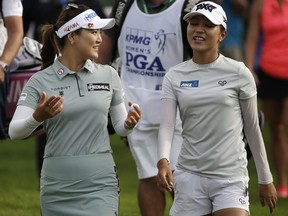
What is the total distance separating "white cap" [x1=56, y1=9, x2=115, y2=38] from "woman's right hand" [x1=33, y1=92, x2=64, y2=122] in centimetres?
74

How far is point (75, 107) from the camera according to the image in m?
7.73

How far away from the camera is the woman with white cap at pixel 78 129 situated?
25.3 ft

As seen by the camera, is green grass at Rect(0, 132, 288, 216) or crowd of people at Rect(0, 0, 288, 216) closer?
crowd of people at Rect(0, 0, 288, 216)

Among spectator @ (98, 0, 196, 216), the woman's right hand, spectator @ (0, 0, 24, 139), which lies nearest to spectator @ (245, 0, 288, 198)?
spectator @ (98, 0, 196, 216)

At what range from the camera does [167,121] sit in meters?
8.08

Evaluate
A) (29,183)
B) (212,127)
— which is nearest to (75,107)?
(212,127)

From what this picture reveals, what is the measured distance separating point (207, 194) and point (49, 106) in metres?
1.33

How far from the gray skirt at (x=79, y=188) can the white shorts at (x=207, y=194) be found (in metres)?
0.51

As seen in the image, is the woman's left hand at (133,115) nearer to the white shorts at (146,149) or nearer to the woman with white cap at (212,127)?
the woman with white cap at (212,127)

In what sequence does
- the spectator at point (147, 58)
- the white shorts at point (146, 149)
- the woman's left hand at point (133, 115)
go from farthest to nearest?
the white shorts at point (146, 149), the spectator at point (147, 58), the woman's left hand at point (133, 115)

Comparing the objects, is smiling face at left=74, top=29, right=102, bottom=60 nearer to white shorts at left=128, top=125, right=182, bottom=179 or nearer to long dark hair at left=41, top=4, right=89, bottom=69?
long dark hair at left=41, top=4, right=89, bottom=69

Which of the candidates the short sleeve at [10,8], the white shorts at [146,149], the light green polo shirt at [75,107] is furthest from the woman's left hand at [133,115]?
the short sleeve at [10,8]

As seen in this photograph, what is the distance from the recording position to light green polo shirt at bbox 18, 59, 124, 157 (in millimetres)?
7738

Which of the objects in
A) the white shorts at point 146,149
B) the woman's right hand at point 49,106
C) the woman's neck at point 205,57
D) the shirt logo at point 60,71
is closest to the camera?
the woman's right hand at point 49,106
